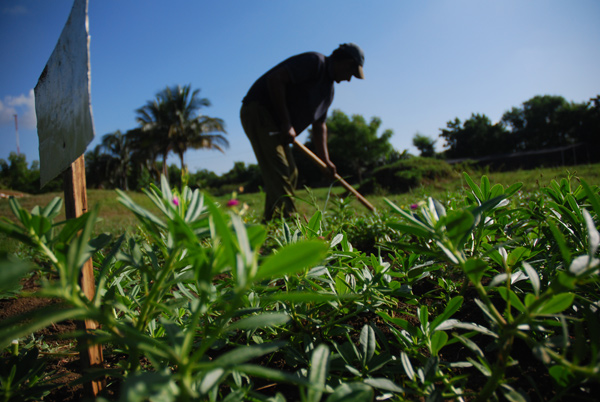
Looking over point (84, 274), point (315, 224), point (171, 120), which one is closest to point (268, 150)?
point (315, 224)

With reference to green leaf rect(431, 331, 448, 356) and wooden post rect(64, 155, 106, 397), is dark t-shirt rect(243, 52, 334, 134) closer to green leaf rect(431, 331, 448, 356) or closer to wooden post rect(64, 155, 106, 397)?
wooden post rect(64, 155, 106, 397)

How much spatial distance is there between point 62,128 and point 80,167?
9cm

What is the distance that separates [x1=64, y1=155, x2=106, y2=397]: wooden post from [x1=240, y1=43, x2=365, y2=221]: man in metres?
2.48

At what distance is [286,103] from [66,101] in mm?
3193

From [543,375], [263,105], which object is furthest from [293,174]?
[543,375]

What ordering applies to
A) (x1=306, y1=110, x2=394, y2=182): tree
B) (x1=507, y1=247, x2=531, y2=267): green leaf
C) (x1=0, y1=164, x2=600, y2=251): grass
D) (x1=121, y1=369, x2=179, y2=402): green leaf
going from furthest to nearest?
(x1=306, y1=110, x2=394, y2=182): tree, (x1=0, y1=164, x2=600, y2=251): grass, (x1=507, y1=247, x2=531, y2=267): green leaf, (x1=121, y1=369, x2=179, y2=402): green leaf

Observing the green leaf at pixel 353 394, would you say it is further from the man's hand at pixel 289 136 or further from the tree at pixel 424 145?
the tree at pixel 424 145

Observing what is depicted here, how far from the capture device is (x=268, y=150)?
3.49m

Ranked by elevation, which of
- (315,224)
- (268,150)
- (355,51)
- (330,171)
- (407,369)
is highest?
(355,51)

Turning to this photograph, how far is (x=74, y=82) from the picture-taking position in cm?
60

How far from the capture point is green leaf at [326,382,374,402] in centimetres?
42

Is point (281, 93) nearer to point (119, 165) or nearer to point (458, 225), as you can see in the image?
point (458, 225)

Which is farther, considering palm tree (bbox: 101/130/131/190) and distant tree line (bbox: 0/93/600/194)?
palm tree (bbox: 101/130/131/190)

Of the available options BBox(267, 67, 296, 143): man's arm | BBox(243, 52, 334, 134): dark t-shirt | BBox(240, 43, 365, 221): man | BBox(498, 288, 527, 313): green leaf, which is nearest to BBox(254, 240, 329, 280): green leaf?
BBox(498, 288, 527, 313): green leaf
